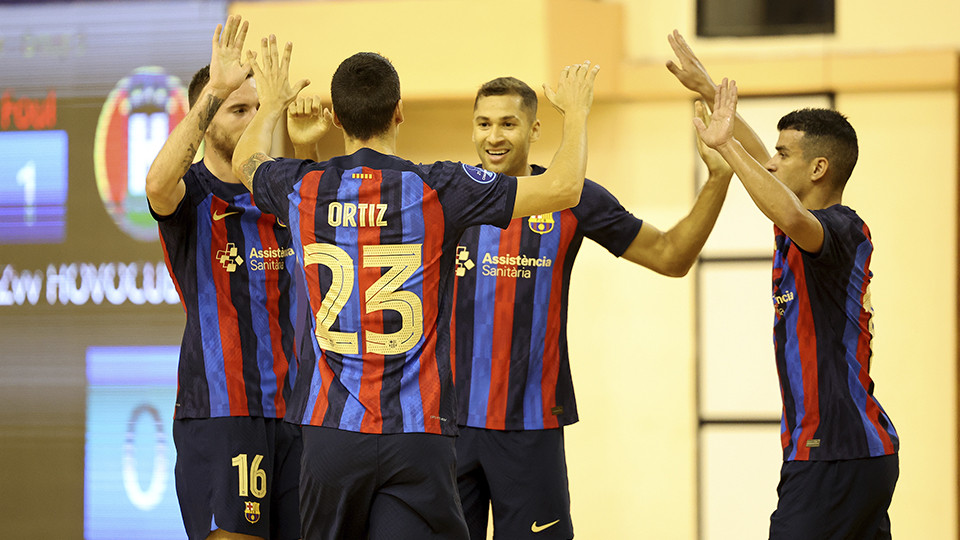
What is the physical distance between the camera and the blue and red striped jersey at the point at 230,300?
3.65 meters

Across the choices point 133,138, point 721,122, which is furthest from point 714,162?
point 133,138

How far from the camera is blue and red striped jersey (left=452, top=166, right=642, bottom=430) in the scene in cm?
391

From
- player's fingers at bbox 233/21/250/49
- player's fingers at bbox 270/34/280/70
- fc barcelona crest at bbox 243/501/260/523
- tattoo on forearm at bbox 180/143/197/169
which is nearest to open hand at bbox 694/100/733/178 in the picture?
player's fingers at bbox 270/34/280/70

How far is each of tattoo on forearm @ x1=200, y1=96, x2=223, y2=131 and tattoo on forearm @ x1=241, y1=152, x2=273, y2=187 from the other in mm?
357

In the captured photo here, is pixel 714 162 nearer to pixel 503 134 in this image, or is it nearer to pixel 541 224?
pixel 541 224

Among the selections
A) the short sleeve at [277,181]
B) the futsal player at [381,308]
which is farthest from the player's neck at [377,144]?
the short sleeve at [277,181]

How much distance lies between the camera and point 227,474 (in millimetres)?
3570

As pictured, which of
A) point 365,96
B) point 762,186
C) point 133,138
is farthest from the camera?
point 133,138

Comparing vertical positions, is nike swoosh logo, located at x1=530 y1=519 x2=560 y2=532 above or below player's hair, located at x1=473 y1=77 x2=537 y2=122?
below

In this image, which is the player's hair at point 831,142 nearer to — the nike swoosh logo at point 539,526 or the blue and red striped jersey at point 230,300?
→ the nike swoosh logo at point 539,526

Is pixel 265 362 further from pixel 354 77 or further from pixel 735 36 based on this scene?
pixel 735 36

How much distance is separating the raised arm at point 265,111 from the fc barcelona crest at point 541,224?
3.49 ft

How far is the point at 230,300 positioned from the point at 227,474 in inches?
23.4

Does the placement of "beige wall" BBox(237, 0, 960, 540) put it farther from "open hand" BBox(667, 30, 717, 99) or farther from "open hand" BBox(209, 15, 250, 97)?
"open hand" BBox(209, 15, 250, 97)
